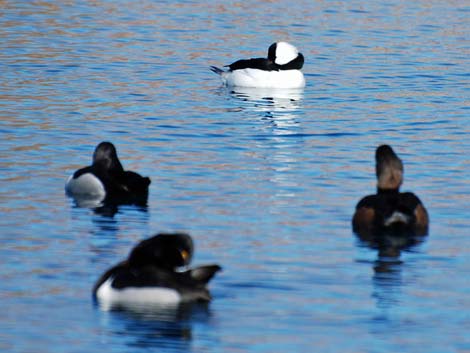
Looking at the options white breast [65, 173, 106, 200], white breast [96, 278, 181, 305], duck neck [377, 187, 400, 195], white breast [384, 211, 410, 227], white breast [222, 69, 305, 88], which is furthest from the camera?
white breast [222, 69, 305, 88]

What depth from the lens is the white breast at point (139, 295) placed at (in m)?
13.0

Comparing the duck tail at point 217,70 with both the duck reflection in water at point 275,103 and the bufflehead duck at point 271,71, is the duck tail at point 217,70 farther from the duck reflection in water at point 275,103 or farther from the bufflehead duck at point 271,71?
the duck reflection in water at point 275,103

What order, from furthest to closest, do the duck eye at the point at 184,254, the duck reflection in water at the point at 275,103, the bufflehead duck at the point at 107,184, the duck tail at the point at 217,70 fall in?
the duck tail at the point at 217,70
the duck reflection in water at the point at 275,103
the bufflehead duck at the point at 107,184
the duck eye at the point at 184,254

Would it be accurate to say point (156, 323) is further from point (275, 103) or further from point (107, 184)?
point (275, 103)

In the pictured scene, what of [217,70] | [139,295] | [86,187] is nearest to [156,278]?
[139,295]

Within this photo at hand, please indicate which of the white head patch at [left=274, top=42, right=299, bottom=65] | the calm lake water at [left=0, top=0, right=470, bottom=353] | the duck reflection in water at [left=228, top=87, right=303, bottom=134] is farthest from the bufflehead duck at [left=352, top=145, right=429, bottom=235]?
the white head patch at [left=274, top=42, right=299, bottom=65]

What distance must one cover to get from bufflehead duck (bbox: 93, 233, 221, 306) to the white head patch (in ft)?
56.2

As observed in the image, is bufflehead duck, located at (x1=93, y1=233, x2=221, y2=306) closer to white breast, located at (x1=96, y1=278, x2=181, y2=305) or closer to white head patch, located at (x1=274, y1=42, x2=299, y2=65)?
white breast, located at (x1=96, y1=278, x2=181, y2=305)

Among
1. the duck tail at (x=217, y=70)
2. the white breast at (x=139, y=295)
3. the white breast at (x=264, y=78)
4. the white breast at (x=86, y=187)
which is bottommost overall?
the white breast at (x=139, y=295)

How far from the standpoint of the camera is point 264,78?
99.5 ft

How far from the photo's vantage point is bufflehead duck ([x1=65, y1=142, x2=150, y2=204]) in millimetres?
18359

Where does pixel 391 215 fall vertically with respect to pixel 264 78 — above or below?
below

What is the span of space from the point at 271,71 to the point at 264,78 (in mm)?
208

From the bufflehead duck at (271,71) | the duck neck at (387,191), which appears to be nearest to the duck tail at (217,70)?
the bufflehead duck at (271,71)
